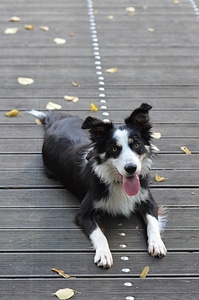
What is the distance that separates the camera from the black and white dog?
12.0 ft

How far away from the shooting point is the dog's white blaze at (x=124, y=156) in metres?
3.60

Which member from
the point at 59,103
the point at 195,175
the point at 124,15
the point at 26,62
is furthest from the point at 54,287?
the point at 124,15

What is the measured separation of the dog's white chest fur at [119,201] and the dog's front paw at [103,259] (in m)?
0.41

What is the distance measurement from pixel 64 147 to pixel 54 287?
1317mm

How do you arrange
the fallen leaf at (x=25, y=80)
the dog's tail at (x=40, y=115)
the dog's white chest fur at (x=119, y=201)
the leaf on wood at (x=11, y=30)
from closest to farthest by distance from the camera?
the dog's white chest fur at (x=119, y=201) < the dog's tail at (x=40, y=115) < the fallen leaf at (x=25, y=80) < the leaf on wood at (x=11, y=30)

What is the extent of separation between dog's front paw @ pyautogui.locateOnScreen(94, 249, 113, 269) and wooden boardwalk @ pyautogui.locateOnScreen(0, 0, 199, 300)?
4 cm

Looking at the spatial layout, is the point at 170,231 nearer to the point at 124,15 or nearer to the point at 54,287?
the point at 54,287

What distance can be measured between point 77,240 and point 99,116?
1699 millimetres

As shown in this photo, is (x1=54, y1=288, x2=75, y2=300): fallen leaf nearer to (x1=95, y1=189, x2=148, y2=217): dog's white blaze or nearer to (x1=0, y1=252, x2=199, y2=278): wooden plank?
(x1=0, y1=252, x2=199, y2=278): wooden plank

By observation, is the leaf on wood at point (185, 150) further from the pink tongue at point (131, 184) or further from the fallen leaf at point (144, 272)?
the fallen leaf at point (144, 272)

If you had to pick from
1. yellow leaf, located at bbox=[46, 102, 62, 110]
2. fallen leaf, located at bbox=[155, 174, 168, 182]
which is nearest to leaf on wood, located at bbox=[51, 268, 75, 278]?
fallen leaf, located at bbox=[155, 174, 168, 182]

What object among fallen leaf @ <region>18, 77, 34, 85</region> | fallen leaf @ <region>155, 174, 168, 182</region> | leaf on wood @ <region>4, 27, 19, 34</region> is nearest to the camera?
fallen leaf @ <region>155, 174, 168, 182</region>

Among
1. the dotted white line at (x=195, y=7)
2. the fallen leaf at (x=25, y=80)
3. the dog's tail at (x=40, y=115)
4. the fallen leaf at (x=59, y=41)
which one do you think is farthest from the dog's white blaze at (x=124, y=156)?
the dotted white line at (x=195, y=7)

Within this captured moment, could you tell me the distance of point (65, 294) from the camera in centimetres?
329
